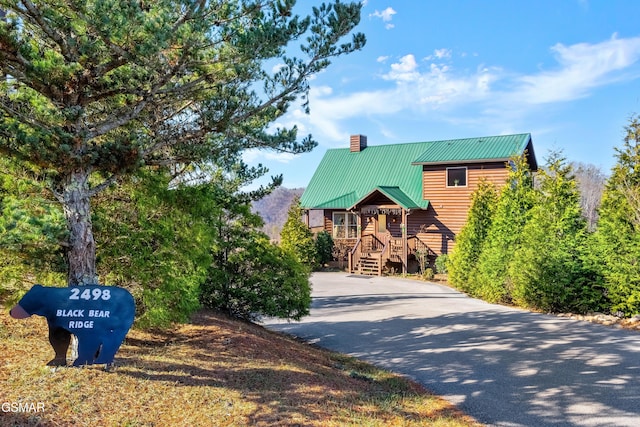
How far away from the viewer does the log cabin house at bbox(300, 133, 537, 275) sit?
842 inches

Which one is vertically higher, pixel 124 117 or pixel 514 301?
pixel 124 117

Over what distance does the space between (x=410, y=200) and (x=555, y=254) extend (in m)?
11.1

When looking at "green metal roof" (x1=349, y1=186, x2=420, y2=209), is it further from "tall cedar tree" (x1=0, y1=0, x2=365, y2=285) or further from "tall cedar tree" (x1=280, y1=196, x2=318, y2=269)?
"tall cedar tree" (x1=0, y1=0, x2=365, y2=285)

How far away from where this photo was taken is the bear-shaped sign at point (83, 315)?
482cm

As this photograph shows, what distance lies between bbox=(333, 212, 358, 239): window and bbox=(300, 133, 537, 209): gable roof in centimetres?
A: 101

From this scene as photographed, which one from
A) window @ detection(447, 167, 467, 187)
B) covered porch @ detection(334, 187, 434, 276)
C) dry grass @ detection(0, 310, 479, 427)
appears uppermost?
window @ detection(447, 167, 467, 187)

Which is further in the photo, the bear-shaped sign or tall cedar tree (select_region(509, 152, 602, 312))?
tall cedar tree (select_region(509, 152, 602, 312))

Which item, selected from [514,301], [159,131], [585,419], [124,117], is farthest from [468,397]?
[514,301]

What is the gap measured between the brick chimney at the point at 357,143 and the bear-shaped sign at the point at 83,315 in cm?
2415

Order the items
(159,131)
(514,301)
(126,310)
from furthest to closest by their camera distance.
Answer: (514,301) → (159,131) → (126,310)

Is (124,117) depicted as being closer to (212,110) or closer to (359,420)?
(212,110)

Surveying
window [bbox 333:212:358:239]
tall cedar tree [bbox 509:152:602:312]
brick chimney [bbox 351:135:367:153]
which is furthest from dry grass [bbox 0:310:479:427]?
brick chimney [bbox 351:135:367:153]

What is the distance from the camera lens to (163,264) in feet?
21.9

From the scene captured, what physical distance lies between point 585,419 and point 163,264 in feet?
20.1
